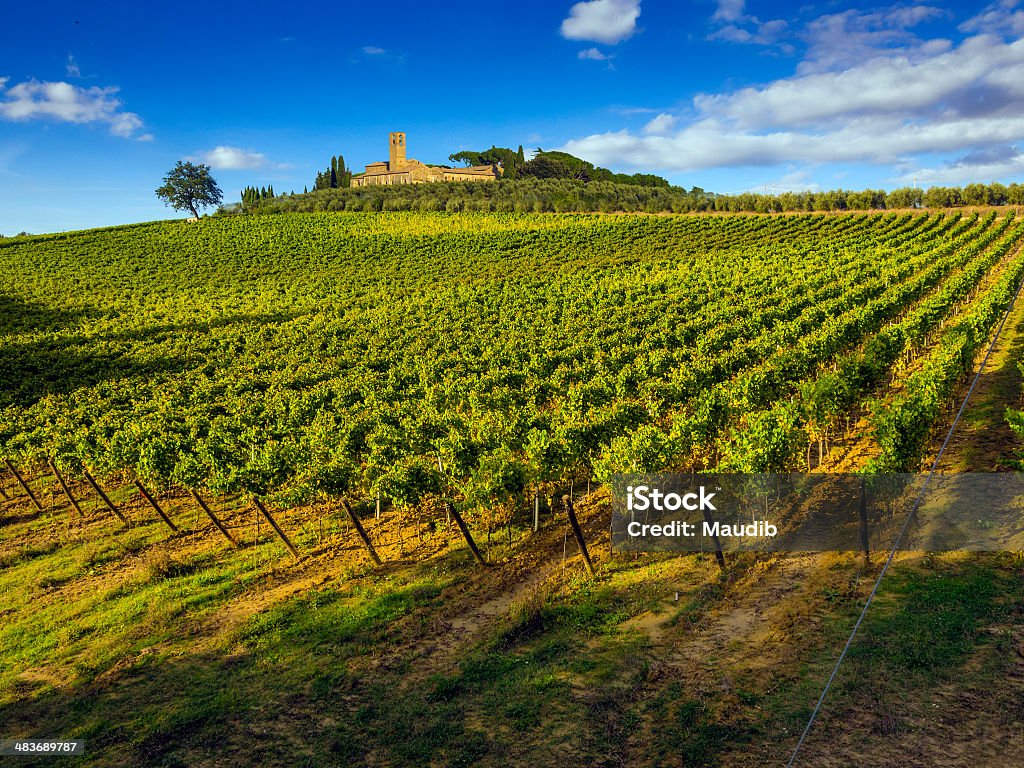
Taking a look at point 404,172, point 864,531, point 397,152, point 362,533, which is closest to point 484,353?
point 362,533

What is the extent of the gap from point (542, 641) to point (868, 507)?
9004 millimetres

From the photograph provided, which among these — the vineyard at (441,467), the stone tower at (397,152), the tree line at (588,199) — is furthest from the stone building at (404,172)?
the vineyard at (441,467)

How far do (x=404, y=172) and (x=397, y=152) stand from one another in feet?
50.2

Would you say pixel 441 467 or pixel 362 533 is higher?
pixel 441 467

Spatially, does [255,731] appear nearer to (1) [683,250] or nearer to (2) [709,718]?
(2) [709,718]

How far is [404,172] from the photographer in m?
185

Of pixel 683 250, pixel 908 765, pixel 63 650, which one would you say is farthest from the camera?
pixel 683 250

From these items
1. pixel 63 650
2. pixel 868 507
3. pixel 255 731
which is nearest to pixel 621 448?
pixel 868 507

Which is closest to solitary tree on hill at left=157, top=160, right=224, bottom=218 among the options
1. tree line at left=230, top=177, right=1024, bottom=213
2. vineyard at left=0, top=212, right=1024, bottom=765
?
tree line at left=230, top=177, right=1024, bottom=213

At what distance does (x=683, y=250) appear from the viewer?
7981cm

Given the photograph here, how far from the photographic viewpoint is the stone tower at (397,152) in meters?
194

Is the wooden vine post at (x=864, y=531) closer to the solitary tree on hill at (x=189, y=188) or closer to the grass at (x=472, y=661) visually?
the grass at (x=472, y=661)

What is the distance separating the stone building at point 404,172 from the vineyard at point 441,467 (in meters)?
140

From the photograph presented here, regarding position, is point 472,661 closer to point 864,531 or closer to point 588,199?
point 864,531
